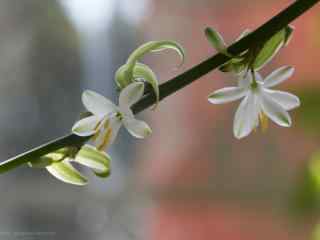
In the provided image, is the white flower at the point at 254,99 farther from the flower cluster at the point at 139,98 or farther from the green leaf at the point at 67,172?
the green leaf at the point at 67,172

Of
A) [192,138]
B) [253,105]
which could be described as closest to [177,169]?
[192,138]

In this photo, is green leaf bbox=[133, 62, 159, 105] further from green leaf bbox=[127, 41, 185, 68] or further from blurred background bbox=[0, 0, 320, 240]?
blurred background bbox=[0, 0, 320, 240]

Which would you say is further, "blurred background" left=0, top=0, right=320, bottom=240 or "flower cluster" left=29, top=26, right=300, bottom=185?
"blurred background" left=0, top=0, right=320, bottom=240

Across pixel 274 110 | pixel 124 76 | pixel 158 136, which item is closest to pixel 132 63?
pixel 124 76

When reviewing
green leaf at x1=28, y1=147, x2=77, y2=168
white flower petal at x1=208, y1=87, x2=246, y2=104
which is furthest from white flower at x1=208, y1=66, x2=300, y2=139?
green leaf at x1=28, y1=147, x2=77, y2=168

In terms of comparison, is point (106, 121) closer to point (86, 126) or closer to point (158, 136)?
point (86, 126)

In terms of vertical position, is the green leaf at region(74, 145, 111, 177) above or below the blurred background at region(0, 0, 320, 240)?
below

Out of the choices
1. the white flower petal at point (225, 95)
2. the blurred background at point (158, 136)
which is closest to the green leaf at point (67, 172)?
the white flower petal at point (225, 95)
